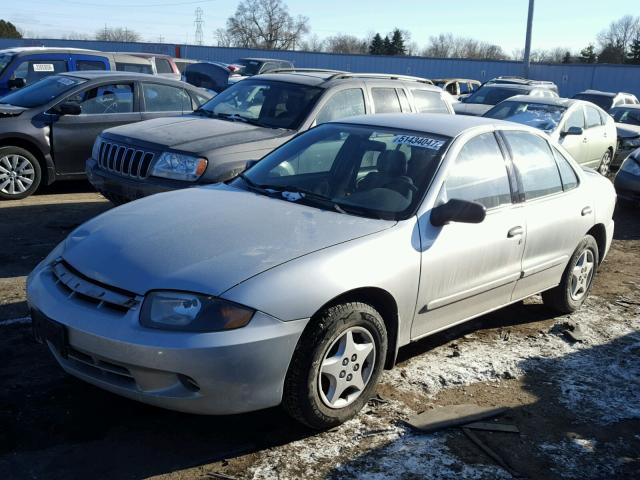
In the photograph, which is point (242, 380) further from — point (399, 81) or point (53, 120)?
point (53, 120)

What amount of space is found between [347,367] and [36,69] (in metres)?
10.7

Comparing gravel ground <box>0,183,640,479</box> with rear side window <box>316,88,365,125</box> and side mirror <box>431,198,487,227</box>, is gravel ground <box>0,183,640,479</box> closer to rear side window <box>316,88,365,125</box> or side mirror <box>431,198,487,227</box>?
side mirror <box>431,198,487,227</box>

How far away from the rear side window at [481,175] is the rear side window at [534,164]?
0.21 meters

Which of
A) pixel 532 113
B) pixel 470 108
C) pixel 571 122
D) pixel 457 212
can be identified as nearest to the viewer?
pixel 457 212

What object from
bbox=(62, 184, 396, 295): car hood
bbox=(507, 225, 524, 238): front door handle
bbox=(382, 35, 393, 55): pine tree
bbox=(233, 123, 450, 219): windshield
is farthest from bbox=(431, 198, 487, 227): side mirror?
bbox=(382, 35, 393, 55): pine tree

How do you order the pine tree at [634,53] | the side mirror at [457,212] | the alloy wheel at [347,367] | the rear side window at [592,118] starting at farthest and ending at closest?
the pine tree at [634,53]
the rear side window at [592,118]
the side mirror at [457,212]
the alloy wheel at [347,367]

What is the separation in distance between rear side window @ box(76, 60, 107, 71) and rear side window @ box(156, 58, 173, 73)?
419 centimetres

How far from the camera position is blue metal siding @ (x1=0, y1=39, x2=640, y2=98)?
38.7 m

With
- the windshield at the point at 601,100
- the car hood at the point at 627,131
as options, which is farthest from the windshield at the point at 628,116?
the windshield at the point at 601,100

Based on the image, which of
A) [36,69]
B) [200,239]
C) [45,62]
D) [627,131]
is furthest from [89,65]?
[627,131]

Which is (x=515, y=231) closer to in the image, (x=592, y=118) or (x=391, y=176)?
(x=391, y=176)

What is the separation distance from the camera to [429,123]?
4.86 metres

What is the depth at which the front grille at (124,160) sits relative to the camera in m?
6.62

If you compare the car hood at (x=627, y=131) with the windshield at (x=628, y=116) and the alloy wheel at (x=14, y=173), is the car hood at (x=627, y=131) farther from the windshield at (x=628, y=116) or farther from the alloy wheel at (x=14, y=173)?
the alloy wheel at (x=14, y=173)
